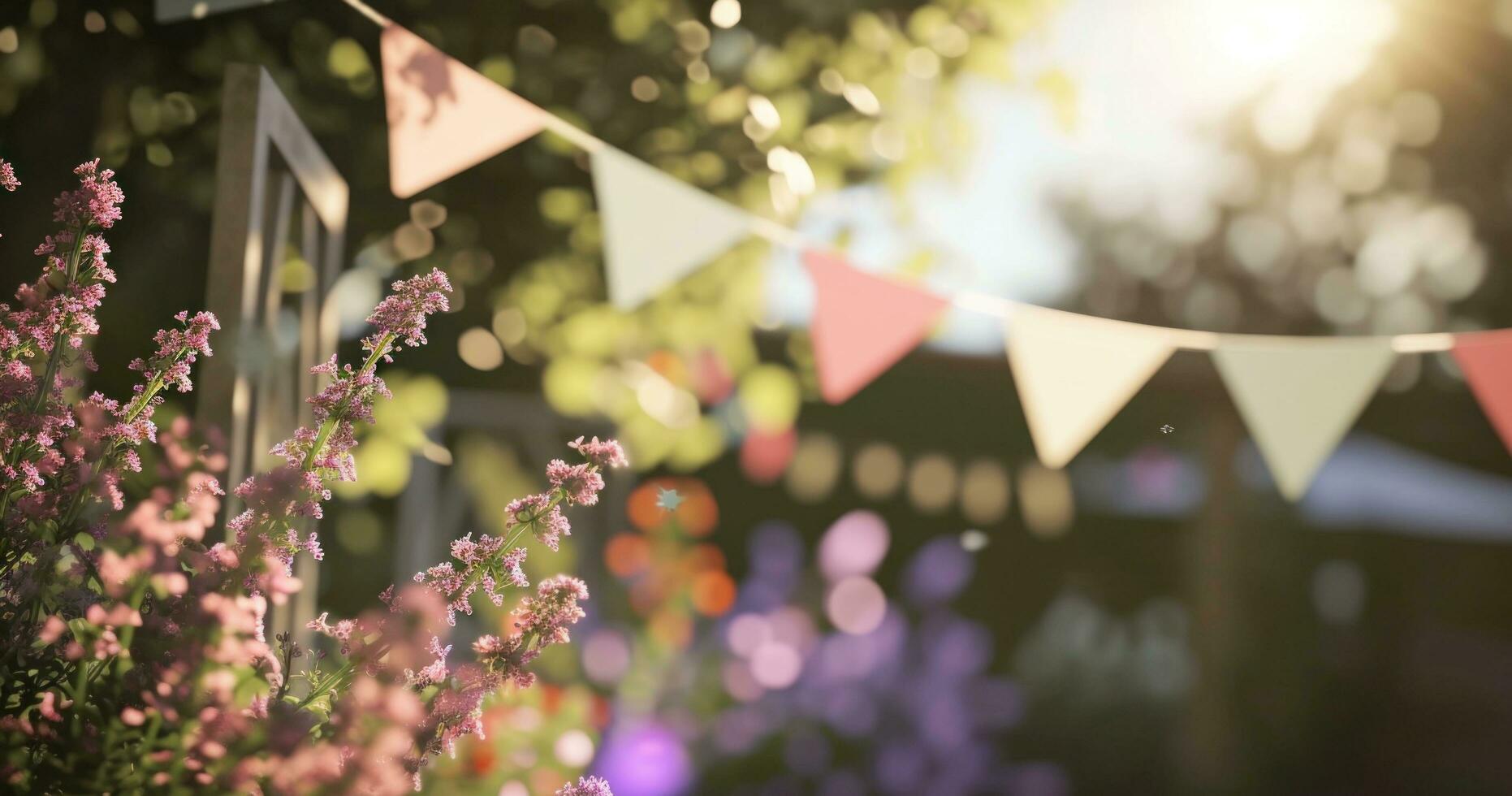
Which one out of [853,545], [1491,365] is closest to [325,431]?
[1491,365]

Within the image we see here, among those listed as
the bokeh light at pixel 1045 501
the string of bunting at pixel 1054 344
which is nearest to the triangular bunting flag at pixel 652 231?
the string of bunting at pixel 1054 344

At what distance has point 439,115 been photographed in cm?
125

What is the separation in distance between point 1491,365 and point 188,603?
1802 mm

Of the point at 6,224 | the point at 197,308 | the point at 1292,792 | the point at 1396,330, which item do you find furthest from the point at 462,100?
the point at 1396,330

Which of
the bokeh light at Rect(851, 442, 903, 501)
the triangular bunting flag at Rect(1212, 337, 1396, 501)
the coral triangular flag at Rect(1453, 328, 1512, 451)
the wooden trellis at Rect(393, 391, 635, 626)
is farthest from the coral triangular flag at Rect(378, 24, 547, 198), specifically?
the bokeh light at Rect(851, 442, 903, 501)

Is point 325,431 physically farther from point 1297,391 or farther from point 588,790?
point 1297,391

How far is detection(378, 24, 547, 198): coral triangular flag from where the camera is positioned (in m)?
1.23

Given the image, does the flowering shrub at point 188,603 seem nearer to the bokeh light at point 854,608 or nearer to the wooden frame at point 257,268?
the wooden frame at point 257,268

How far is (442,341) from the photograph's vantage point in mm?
2398

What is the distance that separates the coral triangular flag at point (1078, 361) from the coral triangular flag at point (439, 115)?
843mm

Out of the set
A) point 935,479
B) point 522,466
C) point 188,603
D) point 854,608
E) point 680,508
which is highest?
point 188,603

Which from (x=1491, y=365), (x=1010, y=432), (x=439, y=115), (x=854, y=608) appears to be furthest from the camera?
(x=1010, y=432)

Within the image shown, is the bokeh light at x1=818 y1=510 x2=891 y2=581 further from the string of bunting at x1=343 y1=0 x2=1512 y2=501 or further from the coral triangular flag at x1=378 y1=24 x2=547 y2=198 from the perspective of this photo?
the coral triangular flag at x1=378 y1=24 x2=547 y2=198

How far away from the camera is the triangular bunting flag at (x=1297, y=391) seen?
5.06 ft
